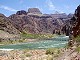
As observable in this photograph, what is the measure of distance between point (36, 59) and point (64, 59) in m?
7.25

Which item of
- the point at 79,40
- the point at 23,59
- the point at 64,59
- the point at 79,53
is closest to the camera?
the point at 79,53

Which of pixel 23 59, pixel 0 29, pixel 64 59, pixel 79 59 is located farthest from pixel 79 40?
pixel 0 29

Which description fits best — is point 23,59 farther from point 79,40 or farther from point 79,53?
point 79,53

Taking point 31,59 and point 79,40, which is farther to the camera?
point 31,59

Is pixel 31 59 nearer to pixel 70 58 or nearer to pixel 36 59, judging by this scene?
pixel 36 59

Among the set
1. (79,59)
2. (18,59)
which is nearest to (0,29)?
(18,59)

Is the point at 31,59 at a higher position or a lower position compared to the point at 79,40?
lower

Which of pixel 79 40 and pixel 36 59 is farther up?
pixel 79 40

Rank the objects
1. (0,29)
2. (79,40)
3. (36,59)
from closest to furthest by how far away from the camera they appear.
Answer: (79,40), (36,59), (0,29)

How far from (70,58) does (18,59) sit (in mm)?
10704

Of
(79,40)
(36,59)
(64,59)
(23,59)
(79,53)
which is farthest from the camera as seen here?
(23,59)

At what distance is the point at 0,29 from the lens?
7795 inches

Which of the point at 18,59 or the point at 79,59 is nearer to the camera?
the point at 79,59

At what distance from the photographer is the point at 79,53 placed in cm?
1352
